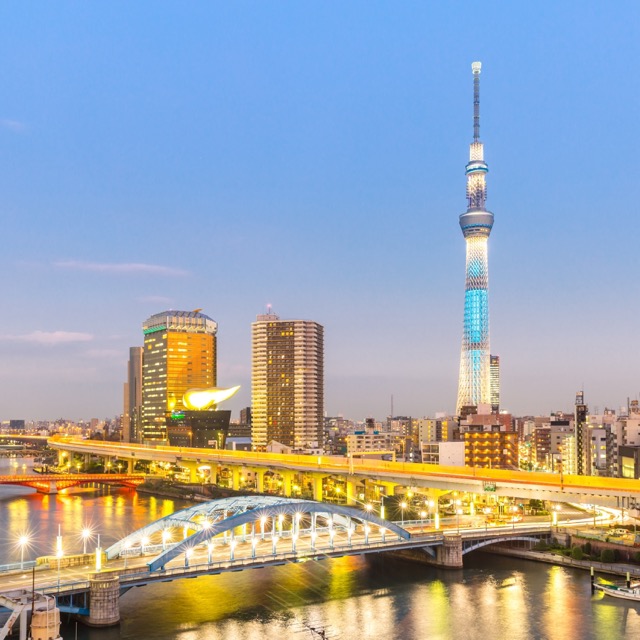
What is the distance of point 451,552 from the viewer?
39.9 metres

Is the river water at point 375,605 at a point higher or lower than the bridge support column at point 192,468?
lower

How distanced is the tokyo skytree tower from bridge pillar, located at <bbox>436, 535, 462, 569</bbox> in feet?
333

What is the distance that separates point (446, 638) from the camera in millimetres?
29016

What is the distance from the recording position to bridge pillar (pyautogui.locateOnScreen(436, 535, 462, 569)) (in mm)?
39844

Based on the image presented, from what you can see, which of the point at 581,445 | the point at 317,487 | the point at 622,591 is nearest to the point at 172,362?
the point at 581,445

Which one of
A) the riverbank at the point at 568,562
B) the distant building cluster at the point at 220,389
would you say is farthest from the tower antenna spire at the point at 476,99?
the riverbank at the point at 568,562

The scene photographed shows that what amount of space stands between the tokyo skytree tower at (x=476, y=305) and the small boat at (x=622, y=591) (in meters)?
106

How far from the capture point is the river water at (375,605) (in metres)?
29.3

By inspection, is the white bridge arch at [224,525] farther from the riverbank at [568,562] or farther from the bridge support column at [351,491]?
the bridge support column at [351,491]

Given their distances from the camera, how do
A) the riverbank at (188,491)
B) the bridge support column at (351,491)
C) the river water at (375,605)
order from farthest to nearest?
the riverbank at (188,491), the bridge support column at (351,491), the river water at (375,605)

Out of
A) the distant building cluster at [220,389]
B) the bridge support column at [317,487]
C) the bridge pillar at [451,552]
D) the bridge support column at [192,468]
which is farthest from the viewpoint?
the distant building cluster at [220,389]

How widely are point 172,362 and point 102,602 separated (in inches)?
4750

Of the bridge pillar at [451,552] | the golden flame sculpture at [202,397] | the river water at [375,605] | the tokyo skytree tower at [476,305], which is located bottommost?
the river water at [375,605]

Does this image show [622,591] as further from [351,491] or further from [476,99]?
[476,99]
